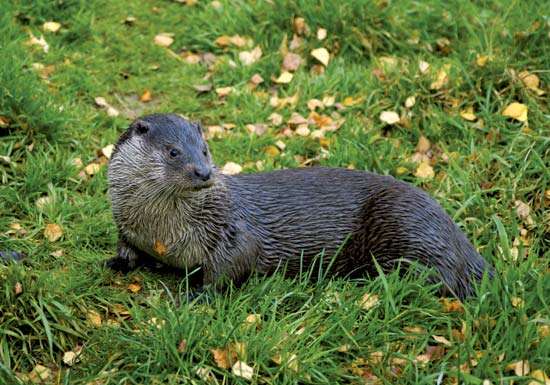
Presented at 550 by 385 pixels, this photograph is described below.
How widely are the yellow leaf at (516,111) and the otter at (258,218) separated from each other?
1.36 m

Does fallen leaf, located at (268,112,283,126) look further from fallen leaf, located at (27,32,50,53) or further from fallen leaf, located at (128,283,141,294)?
fallen leaf, located at (128,283,141,294)

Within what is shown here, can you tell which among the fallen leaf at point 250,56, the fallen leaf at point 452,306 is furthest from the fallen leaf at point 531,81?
the fallen leaf at point 452,306

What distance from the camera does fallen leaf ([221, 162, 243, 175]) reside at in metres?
5.06

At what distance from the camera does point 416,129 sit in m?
5.32

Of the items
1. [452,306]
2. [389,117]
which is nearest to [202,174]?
[452,306]

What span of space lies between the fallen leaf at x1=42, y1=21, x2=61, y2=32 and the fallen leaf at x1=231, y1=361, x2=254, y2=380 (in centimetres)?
351

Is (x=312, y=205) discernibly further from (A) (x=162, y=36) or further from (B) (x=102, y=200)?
(A) (x=162, y=36)

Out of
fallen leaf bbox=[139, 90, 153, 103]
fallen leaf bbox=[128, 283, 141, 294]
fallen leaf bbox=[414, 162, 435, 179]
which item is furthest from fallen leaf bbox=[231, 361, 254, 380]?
fallen leaf bbox=[139, 90, 153, 103]

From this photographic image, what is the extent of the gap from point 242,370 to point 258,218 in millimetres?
1047

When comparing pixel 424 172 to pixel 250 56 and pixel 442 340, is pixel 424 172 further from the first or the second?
pixel 442 340

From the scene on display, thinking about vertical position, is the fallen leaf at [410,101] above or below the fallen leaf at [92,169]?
above

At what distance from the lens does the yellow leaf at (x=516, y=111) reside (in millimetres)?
5211

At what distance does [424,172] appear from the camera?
505cm

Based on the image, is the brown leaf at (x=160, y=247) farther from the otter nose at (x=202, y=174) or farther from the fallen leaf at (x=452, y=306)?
the fallen leaf at (x=452, y=306)
